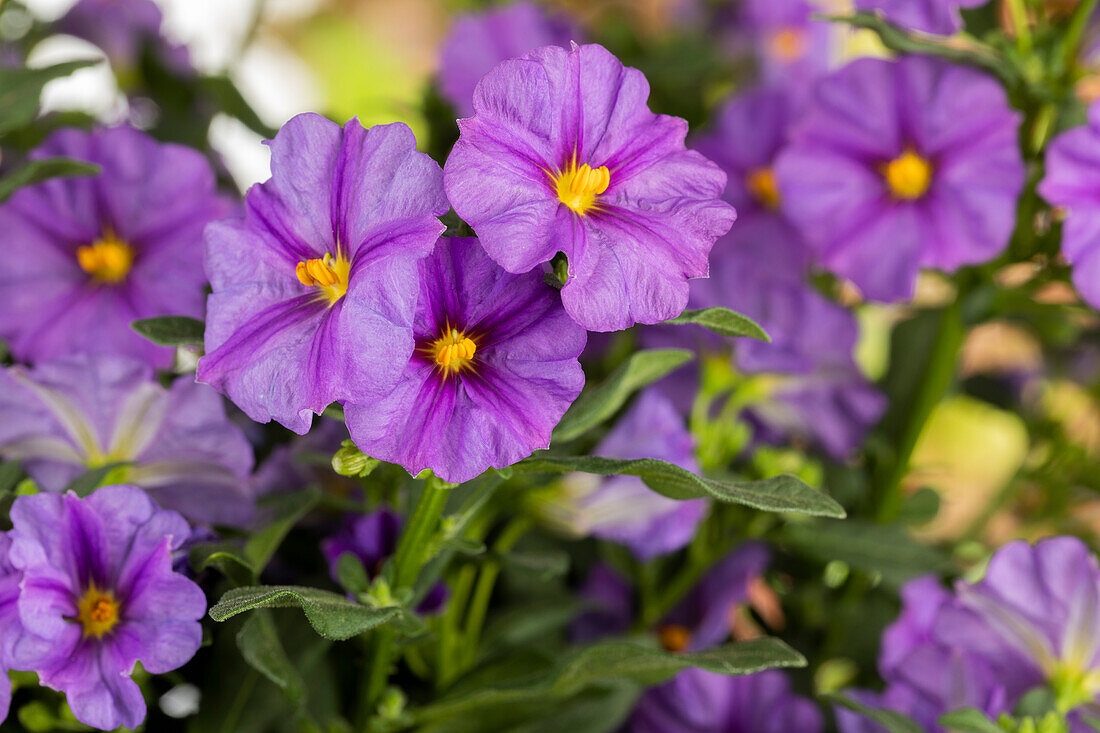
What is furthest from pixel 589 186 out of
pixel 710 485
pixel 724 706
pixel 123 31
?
pixel 123 31

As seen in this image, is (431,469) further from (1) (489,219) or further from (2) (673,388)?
(2) (673,388)

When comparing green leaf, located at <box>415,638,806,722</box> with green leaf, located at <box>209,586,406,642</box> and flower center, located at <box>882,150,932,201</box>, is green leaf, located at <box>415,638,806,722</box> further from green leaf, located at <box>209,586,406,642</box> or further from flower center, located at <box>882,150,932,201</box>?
flower center, located at <box>882,150,932,201</box>

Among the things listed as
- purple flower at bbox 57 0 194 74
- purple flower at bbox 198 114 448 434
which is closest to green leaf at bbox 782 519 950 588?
purple flower at bbox 198 114 448 434

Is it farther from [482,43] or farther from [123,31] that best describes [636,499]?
[123,31]

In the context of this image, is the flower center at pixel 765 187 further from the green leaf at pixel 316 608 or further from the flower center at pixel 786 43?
the green leaf at pixel 316 608

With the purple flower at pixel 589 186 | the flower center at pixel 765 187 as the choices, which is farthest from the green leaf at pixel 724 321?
the flower center at pixel 765 187

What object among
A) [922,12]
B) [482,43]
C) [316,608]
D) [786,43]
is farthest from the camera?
[786,43]
